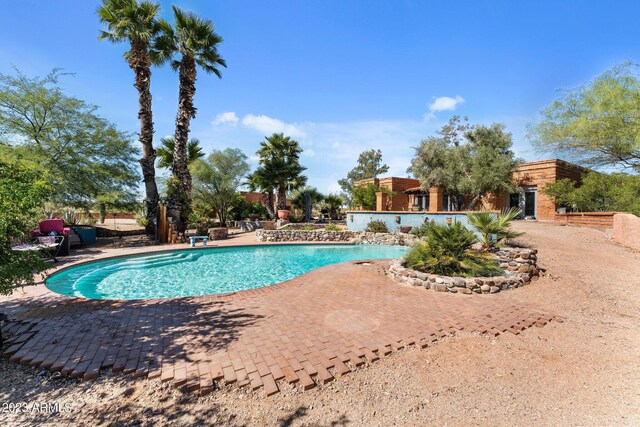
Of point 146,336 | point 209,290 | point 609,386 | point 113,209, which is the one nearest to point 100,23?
point 113,209

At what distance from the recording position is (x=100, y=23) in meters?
14.0

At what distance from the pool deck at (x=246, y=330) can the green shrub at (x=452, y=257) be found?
1.02 meters

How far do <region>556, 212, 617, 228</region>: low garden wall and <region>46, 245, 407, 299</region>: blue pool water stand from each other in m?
10.5

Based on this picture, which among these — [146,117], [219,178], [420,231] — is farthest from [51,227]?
[420,231]

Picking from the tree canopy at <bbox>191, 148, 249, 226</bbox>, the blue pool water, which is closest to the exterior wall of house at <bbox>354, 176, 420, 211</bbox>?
the blue pool water

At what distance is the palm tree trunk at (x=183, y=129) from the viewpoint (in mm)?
15055

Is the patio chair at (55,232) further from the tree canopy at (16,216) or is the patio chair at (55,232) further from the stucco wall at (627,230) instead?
the stucco wall at (627,230)

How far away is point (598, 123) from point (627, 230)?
8.14 m

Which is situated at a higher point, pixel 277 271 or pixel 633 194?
pixel 633 194

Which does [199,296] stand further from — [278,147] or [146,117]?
[278,147]

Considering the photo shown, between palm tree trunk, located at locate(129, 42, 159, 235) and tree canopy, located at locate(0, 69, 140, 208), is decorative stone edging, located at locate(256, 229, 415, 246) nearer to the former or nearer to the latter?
palm tree trunk, located at locate(129, 42, 159, 235)

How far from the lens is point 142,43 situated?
14156mm

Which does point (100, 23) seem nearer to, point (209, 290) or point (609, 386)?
point (209, 290)

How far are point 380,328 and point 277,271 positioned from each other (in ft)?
20.7
